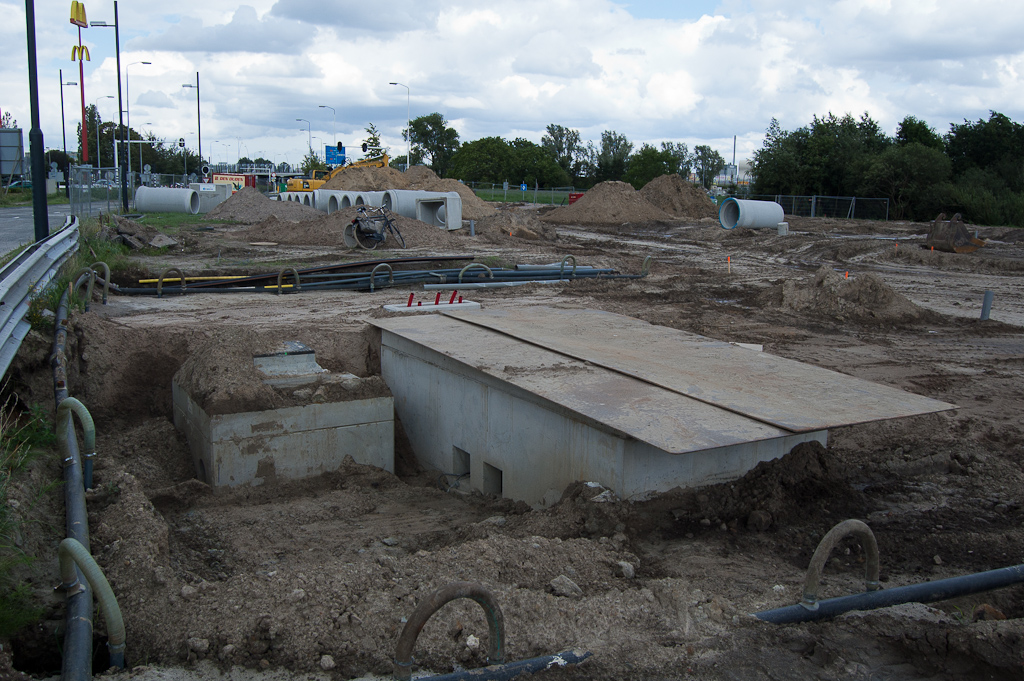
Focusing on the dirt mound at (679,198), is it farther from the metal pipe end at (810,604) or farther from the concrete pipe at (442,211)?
the metal pipe end at (810,604)

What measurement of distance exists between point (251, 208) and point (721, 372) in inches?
1391

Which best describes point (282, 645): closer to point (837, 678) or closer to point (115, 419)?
point (837, 678)

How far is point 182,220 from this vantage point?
1433 inches

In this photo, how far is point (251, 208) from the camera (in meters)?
39.4

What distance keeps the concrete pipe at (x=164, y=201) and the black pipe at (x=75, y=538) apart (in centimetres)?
3522

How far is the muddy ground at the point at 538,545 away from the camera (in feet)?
13.7

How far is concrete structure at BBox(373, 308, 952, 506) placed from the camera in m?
6.45

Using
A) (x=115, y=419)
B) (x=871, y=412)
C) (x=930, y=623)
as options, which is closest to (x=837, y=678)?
(x=930, y=623)

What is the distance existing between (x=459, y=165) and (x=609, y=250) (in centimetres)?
6095

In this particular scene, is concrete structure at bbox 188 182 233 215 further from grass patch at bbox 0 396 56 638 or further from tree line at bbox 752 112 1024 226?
grass patch at bbox 0 396 56 638

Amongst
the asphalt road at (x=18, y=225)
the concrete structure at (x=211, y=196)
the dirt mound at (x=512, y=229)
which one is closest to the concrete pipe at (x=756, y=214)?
the dirt mound at (x=512, y=229)

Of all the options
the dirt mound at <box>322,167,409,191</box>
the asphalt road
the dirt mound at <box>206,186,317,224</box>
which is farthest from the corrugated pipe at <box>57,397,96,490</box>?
the dirt mound at <box>322,167,409,191</box>

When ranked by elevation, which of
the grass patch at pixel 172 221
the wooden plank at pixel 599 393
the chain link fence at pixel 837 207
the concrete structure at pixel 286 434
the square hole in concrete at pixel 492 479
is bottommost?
the square hole in concrete at pixel 492 479

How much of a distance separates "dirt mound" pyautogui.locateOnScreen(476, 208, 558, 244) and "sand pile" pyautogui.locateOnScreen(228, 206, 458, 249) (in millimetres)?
4005
